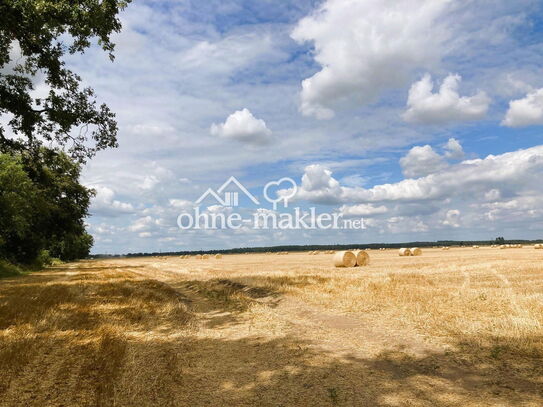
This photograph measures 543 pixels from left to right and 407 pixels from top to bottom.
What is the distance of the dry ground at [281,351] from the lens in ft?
20.5

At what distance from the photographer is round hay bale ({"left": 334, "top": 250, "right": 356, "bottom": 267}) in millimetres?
36688

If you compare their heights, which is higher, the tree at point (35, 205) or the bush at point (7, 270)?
the tree at point (35, 205)

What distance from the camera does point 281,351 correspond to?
880 cm

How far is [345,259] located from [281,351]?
29025mm

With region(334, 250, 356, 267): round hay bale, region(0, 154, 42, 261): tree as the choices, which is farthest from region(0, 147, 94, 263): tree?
region(334, 250, 356, 267): round hay bale

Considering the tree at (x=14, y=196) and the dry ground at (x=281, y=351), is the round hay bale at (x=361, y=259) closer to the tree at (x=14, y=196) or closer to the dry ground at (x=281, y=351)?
the dry ground at (x=281, y=351)

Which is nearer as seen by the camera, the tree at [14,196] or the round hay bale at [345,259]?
the tree at [14,196]

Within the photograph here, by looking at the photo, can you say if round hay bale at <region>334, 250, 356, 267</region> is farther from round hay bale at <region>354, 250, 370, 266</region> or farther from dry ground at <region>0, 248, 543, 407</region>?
dry ground at <region>0, 248, 543, 407</region>

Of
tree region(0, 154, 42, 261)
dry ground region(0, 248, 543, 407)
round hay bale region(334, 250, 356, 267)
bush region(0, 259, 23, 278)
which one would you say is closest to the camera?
dry ground region(0, 248, 543, 407)

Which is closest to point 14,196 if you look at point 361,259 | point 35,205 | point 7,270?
point 35,205

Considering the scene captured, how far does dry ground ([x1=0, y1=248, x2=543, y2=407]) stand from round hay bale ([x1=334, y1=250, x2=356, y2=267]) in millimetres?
20767

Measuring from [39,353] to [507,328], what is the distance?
11.4 metres

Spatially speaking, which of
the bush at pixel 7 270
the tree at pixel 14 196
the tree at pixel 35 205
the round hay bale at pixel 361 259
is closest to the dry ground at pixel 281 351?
the tree at pixel 35 205

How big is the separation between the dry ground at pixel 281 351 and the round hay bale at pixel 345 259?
68.1ft
